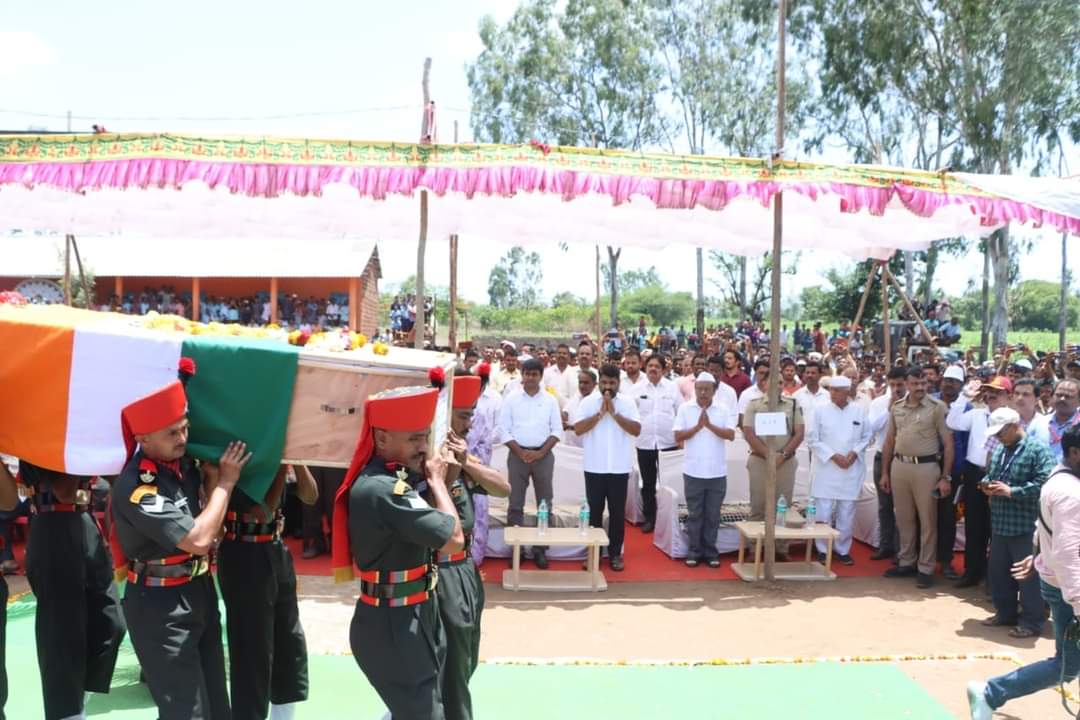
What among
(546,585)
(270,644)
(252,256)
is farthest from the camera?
(252,256)

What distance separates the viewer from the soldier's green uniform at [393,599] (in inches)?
115

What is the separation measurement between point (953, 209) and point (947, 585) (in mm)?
2884

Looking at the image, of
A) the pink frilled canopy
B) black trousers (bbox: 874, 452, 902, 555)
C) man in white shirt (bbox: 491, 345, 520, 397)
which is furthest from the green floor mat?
man in white shirt (bbox: 491, 345, 520, 397)

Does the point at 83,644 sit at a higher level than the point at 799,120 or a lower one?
lower

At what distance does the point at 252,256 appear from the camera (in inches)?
887

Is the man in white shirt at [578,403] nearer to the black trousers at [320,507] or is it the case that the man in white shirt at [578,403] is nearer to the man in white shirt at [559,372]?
the man in white shirt at [559,372]

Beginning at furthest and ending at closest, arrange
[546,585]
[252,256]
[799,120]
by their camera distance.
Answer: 1. [799,120]
2. [252,256]
3. [546,585]

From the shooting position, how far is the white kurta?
7238mm

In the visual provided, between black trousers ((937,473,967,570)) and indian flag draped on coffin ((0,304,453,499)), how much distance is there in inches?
204

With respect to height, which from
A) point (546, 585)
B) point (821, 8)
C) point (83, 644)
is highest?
point (821, 8)

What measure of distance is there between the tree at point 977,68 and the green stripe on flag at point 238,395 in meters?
20.3

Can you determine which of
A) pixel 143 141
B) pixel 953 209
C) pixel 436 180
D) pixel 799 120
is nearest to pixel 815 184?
pixel 953 209

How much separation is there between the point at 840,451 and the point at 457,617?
15.6 ft

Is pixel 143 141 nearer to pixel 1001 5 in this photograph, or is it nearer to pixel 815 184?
pixel 815 184
